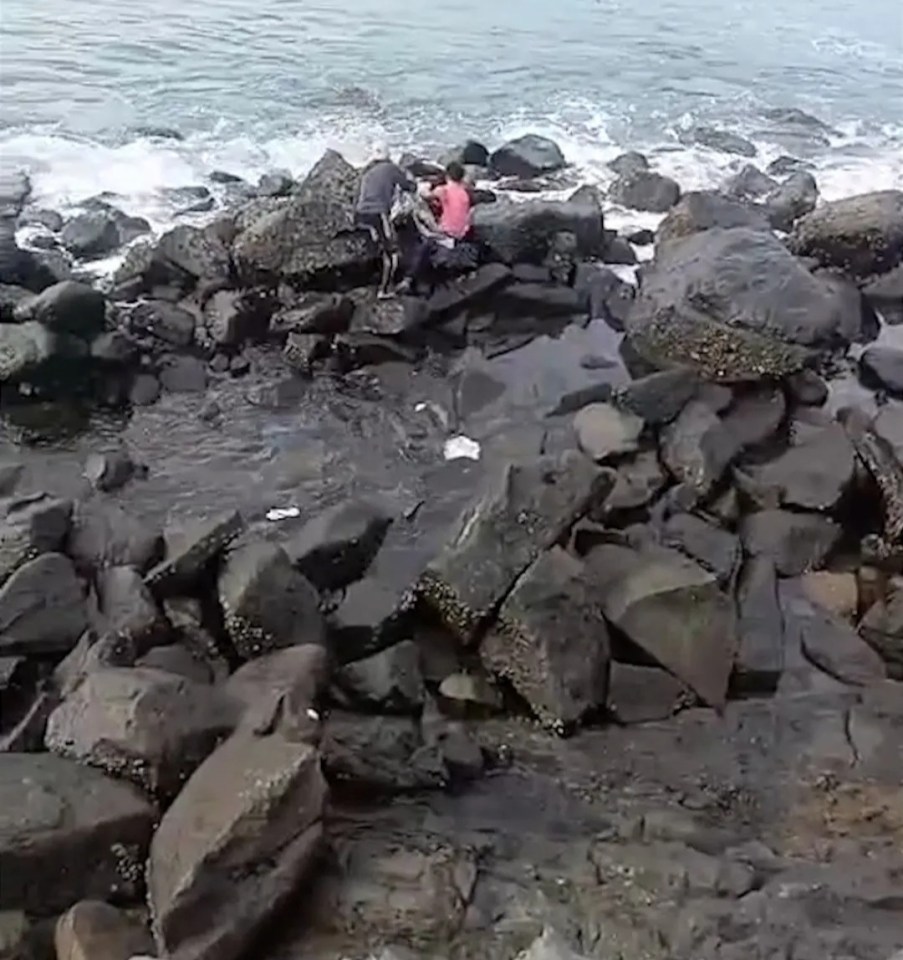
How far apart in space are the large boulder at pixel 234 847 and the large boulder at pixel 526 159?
12596mm

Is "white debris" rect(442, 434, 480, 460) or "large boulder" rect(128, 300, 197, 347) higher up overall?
"large boulder" rect(128, 300, 197, 347)

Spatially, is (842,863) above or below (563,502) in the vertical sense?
below

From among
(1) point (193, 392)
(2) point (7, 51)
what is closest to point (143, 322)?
(1) point (193, 392)

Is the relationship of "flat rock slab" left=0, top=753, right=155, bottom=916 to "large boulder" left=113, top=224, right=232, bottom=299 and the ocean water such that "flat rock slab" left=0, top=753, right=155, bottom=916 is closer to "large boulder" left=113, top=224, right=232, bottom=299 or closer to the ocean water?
"large boulder" left=113, top=224, right=232, bottom=299

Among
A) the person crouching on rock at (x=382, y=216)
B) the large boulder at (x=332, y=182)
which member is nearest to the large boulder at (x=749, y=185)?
the large boulder at (x=332, y=182)

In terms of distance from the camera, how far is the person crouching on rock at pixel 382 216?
1364cm

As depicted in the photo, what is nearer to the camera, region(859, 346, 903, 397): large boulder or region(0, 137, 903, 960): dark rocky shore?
region(0, 137, 903, 960): dark rocky shore

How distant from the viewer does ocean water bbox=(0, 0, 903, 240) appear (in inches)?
738

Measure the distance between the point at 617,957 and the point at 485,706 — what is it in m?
2.13

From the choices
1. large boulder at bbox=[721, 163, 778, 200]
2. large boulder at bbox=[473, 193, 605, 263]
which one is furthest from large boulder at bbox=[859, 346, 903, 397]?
large boulder at bbox=[721, 163, 778, 200]

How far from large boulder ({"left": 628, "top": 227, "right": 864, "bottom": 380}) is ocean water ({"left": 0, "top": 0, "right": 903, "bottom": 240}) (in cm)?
568

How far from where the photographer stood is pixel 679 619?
28.5 feet

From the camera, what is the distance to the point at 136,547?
941 centimetres

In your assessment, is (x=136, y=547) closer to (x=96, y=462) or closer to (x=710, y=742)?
(x=96, y=462)
